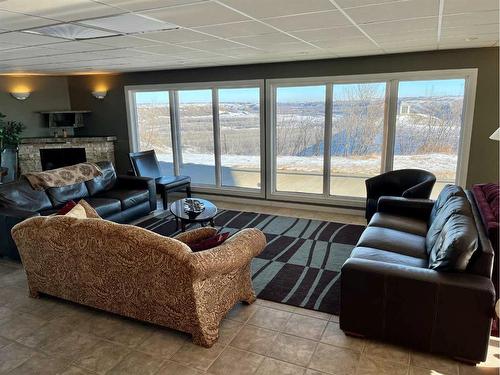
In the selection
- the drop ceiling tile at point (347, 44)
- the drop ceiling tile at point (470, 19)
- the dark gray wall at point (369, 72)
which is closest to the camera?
the drop ceiling tile at point (470, 19)

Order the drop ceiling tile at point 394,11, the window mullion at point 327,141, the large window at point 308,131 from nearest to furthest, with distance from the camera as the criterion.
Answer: the drop ceiling tile at point 394,11
the large window at point 308,131
the window mullion at point 327,141

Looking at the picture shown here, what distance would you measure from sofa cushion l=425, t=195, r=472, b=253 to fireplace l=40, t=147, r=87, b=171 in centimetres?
640

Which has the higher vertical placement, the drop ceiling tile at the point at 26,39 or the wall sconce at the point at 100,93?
the drop ceiling tile at the point at 26,39

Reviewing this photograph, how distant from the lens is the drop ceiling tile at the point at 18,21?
2.40 metres

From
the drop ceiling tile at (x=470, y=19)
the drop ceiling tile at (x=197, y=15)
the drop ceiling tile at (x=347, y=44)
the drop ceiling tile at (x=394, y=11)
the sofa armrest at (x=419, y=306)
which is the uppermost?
the drop ceiling tile at (x=347, y=44)

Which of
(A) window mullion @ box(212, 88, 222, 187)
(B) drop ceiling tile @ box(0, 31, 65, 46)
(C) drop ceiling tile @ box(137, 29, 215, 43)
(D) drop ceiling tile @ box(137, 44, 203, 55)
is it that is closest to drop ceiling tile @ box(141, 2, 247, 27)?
(C) drop ceiling tile @ box(137, 29, 215, 43)

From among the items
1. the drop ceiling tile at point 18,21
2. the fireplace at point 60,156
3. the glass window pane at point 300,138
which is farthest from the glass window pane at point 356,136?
the fireplace at point 60,156

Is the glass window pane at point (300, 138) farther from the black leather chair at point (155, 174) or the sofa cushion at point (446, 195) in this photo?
the sofa cushion at point (446, 195)

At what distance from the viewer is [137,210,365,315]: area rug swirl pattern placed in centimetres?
334

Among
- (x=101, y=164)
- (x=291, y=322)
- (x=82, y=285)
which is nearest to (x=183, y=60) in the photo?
(x=101, y=164)

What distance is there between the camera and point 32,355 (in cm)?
257

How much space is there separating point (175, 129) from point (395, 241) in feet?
16.0

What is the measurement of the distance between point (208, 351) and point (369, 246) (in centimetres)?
155

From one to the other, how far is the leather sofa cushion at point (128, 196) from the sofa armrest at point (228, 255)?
9.31 feet
